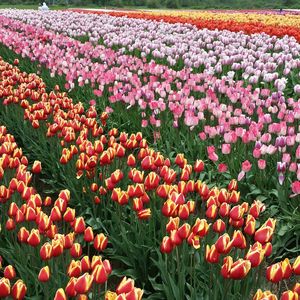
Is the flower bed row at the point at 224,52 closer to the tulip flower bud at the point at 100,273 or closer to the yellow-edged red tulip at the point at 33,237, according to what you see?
the yellow-edged red tulip at the point at 33,237

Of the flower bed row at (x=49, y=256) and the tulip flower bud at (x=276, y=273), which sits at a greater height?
the tulip flower bud at (x=276, y=273)

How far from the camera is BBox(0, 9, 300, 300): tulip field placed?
237cm

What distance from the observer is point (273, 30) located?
12672 mm

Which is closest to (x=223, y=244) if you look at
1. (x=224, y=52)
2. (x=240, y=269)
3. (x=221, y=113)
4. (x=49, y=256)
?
(x=240, y=269)

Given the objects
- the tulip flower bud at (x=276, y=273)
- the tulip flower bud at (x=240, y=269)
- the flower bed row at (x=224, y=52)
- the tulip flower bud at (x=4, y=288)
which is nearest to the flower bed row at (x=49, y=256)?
the tulip flower bud at (x=4, y=288)

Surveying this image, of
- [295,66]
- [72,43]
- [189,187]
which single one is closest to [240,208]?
[189,187]

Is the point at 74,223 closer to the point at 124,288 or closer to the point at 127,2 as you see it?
the point at 124,288

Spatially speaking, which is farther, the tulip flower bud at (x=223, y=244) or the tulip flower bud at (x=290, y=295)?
the tulip flower bud at (x=223, y=244)

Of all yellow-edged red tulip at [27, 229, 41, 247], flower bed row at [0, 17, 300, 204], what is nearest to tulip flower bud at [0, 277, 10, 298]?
yellow-edged red tulip at [27, 229, 41, 247]

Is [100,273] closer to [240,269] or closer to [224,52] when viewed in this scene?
[240,269]

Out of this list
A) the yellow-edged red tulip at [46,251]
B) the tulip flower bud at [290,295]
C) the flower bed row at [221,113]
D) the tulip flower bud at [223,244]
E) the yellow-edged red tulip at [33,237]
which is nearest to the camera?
the tulip flower bud at [290,295]

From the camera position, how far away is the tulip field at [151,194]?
2.37m

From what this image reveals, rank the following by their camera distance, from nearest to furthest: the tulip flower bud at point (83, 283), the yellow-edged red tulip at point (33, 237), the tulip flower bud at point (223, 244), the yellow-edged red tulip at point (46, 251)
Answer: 1. the tulip flower bud at point (83, 283)
2. the tulip flower bud at point (223, 244)
3. the yellow-edged red tulip at point (46, 251)
4. the yellow-edged red tulip at point (33, 237)

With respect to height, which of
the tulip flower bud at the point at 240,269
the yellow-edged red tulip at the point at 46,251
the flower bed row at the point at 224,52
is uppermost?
the flower bed row at the point at 224,52
